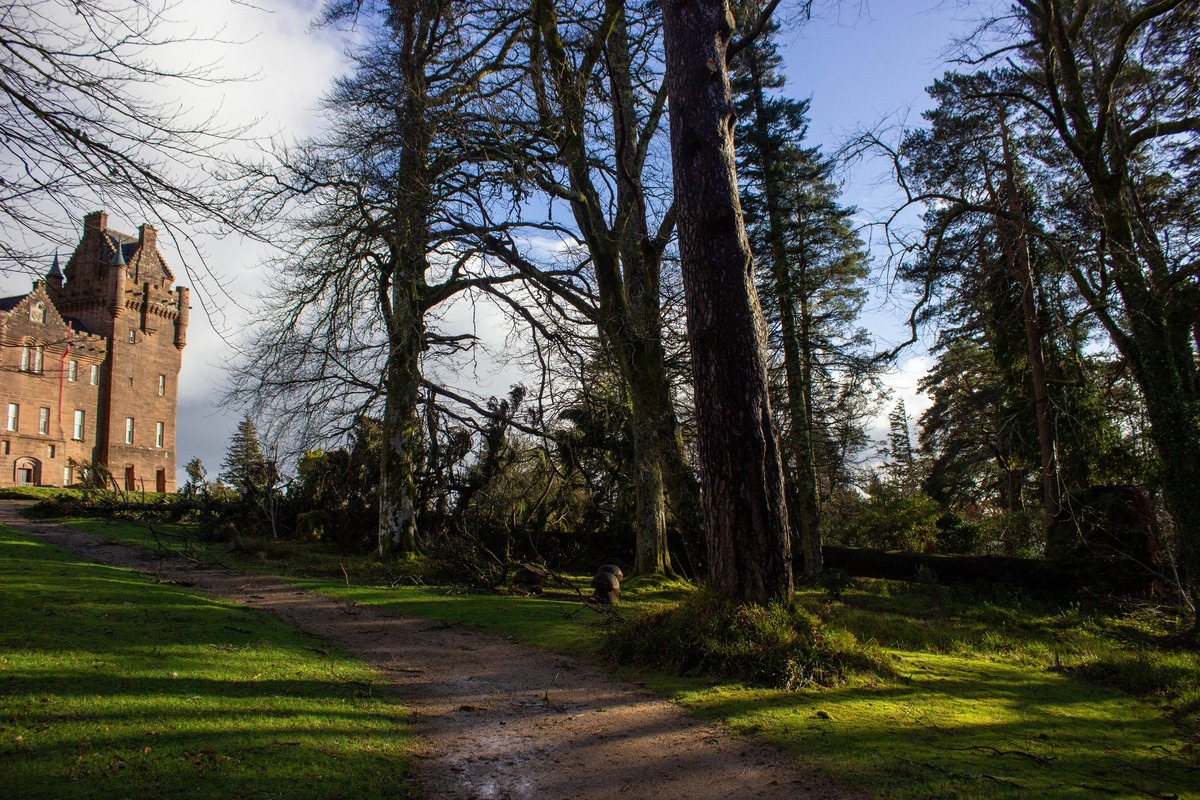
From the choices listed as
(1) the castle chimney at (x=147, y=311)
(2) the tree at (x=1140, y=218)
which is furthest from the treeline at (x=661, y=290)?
(1) the castle chimney at (x=147, y=311)

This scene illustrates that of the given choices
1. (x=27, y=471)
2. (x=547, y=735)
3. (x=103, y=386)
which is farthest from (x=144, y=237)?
(x=103, y=386)

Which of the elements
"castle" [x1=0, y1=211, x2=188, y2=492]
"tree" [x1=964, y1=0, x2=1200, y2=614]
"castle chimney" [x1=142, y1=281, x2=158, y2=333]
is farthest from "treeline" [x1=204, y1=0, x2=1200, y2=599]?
"castle chimney" [x1=142, y1=281, x2=158, y2=333]

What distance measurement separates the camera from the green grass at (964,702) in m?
4.28

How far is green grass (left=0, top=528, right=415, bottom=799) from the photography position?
140 inches

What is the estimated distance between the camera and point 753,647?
616cm

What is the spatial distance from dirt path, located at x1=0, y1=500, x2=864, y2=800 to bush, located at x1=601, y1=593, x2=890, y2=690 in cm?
67

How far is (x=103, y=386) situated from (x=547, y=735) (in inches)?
2299

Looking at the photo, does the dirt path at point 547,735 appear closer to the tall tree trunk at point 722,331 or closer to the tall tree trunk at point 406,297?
the tall tree trunk at point 722,331

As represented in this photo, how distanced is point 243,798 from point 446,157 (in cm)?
1110

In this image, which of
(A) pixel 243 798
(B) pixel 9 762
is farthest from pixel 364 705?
(B) pixel 9 762

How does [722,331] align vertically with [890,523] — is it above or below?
above

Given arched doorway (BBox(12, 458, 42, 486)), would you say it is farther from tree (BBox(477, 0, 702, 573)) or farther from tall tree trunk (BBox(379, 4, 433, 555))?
tree (BBox(477, 0, 702, 573))

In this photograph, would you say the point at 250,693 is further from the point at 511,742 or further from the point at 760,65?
the point at 760,65

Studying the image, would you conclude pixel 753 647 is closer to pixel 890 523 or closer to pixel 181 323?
pixel 890 523
